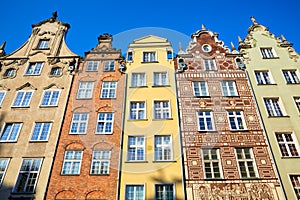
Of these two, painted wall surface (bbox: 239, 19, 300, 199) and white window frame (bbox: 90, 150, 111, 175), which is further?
white window frame (bbox: 90, 150, 111, 175)

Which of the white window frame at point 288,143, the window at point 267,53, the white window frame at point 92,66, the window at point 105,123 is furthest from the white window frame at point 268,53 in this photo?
the white window frame at point 92,66

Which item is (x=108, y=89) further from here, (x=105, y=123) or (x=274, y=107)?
(x=274, y=107)

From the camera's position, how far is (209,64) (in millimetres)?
21469

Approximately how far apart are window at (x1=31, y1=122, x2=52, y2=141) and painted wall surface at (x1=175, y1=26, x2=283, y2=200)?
910 centimetres

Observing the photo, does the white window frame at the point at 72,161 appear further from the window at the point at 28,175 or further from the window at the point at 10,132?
the window at the point at 10,132

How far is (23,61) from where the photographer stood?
880 inches

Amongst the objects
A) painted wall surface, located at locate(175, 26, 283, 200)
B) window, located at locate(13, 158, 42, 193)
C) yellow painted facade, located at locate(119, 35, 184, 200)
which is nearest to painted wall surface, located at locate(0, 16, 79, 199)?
window, located at locate(13, 158, 42, 193)

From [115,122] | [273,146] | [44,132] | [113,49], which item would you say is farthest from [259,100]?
[44,132]

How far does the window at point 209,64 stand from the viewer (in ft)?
69.6

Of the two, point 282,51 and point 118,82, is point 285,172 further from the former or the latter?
point 118,82

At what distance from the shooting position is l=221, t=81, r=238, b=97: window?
64.0ft

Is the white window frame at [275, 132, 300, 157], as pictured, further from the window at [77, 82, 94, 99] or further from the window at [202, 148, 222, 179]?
the window at [77, 82, 94, 99]

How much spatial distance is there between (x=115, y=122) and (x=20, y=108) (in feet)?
23.4

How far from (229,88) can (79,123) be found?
11.3m
